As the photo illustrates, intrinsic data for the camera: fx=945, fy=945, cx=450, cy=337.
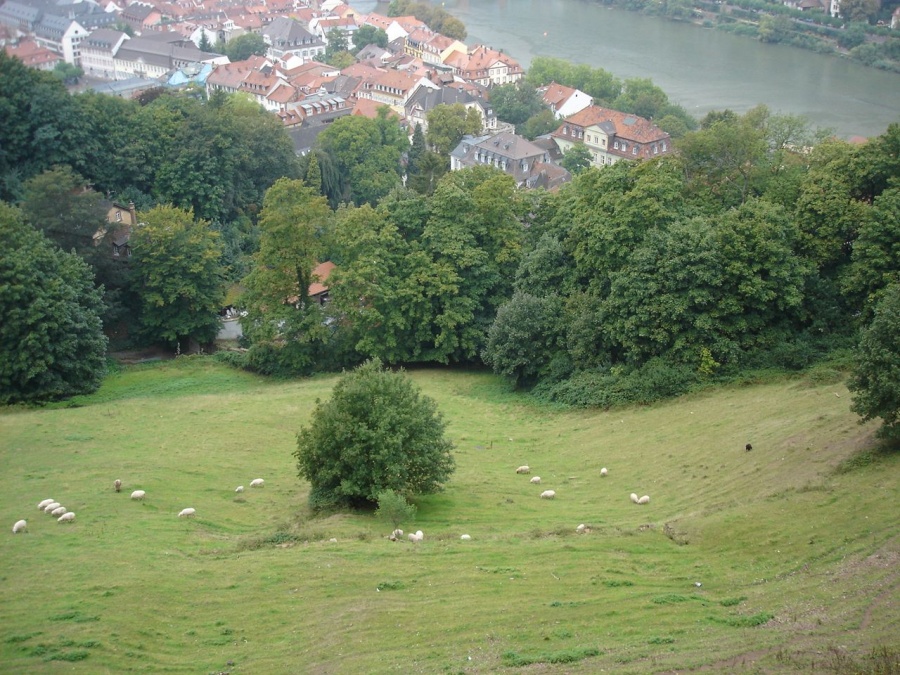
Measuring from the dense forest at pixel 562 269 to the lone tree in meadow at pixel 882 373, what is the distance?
11.0 ft

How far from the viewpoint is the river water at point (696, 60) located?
87312 millimetres

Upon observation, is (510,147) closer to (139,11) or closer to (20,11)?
(139,11)

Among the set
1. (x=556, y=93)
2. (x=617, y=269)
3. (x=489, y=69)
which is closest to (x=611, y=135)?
(x=556, y=93)

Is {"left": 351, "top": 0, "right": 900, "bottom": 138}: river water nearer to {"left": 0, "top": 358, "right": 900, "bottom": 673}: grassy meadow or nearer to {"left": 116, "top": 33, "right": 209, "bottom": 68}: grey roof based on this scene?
{"left": 116, "top": 33, "right": 209, "bottom": 68}: grey roof

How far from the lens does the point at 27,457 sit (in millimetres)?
28500

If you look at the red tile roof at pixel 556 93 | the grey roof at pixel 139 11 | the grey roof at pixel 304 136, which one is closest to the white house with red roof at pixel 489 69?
the red tile roof at pixel 556 93

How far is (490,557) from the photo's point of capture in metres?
20.9

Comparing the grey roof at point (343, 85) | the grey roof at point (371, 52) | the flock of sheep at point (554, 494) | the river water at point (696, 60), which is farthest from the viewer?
the grey roof at point (371, 52)

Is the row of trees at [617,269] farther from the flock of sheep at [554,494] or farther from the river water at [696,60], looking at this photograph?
the river water at [696,60]

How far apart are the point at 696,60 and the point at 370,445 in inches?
3710

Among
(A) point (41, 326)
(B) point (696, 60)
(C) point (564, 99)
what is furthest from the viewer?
(B) point (696, 60)

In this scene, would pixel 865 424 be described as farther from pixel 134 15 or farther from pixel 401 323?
pixel 134 15

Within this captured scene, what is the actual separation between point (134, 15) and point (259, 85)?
47619mm

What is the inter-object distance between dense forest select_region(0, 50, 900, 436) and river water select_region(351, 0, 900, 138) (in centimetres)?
4086
